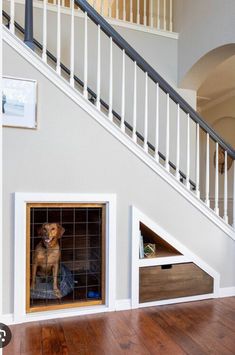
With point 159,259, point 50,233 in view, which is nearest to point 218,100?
point 159,259

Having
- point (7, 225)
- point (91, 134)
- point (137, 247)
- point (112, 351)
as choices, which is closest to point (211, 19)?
point (91, 134)

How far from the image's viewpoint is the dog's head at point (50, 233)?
2.25 metres

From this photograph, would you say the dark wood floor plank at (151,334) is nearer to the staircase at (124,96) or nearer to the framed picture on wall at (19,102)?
the staircase at (124,96)

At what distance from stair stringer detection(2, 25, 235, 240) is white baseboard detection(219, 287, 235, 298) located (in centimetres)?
48

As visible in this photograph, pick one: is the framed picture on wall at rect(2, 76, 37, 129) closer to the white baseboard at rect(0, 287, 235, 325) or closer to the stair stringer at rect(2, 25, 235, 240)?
the stair stringer at rect(2, 25, 235, 240)

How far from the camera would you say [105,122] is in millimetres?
2379

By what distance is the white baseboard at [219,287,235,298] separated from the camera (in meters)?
2.73

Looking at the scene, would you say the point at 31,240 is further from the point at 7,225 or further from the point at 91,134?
the point at 91,134

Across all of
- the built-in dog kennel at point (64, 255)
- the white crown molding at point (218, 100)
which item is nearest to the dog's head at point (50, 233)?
the built-in dog kennel at point (64, 255)

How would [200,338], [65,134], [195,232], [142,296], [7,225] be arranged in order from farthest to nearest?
[195,232]
[142,296]
[65,134]
[7,225]
[200,338]

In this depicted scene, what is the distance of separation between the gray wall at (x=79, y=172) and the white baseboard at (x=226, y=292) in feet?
1.31

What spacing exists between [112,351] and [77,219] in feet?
3.41

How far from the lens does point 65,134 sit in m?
2.28

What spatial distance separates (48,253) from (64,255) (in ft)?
0.91
